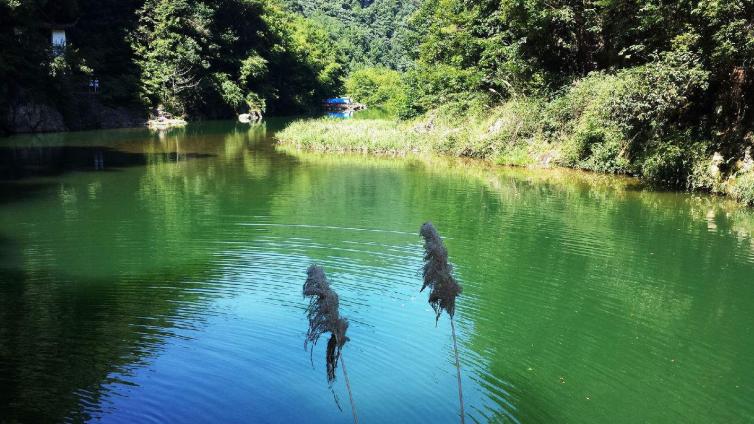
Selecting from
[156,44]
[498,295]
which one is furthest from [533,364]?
[156,44]

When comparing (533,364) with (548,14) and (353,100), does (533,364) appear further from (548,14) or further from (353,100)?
(353,100)

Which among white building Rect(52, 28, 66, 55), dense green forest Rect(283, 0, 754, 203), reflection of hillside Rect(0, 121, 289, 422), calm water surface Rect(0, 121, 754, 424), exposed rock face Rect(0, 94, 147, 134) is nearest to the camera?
calm water surface Rect(0, 121, 754, 424)

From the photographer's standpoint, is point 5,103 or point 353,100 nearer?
point 5,103

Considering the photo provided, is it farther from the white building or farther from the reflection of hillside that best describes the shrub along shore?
the white building

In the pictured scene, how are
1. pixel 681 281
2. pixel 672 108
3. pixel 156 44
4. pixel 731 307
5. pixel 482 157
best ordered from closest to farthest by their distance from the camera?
1. pixel 731 307
2. pixel 681 281
3. pixel 672 108
4. pixel 482 157
5. pixel 156 44

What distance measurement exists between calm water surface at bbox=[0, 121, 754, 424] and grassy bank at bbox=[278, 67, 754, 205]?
5.60ft

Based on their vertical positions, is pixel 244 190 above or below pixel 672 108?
below

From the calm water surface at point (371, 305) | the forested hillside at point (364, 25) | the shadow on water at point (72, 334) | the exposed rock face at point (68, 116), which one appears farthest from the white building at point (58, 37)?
the forested hillside at point (364, 25)

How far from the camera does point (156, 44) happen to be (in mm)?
55938

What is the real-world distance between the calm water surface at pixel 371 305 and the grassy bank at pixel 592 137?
1.71 m

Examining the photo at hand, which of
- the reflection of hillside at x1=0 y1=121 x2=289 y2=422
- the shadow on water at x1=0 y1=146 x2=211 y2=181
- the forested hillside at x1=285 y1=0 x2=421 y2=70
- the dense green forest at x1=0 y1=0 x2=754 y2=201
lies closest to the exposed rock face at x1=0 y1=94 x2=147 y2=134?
the dense green forest at x1=0 y1=0 x2=754 y2=201

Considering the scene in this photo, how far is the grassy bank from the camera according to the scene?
2069cm

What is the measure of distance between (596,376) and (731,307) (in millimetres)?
4228

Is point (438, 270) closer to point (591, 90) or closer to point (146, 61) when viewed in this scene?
point (591, 90)
